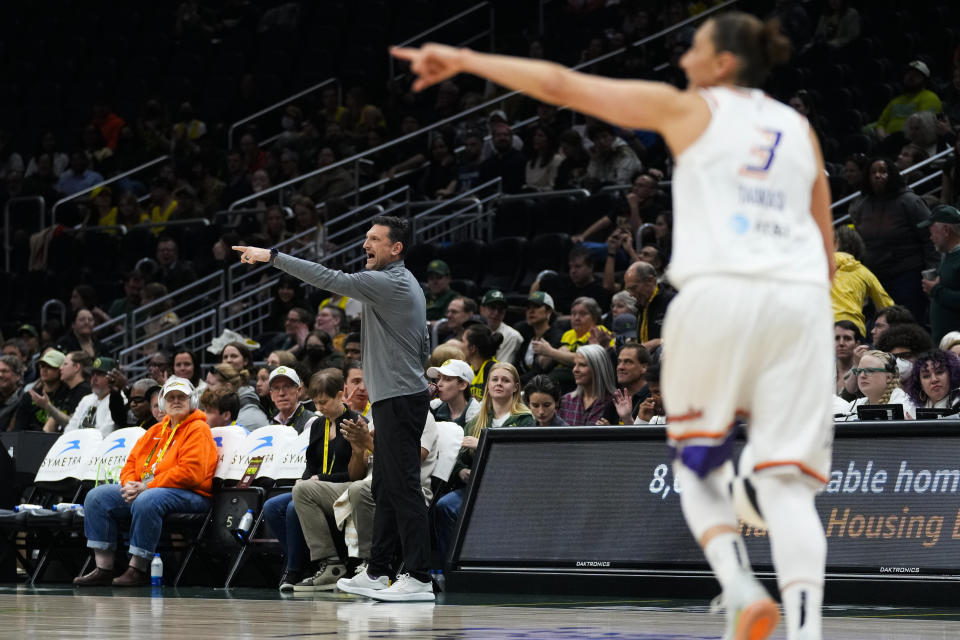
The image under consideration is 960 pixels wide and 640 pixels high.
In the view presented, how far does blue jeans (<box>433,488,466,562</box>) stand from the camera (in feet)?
30.7

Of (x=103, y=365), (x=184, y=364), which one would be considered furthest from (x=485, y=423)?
(x=103, y=365)

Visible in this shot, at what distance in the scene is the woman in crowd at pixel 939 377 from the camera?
8.42 metres

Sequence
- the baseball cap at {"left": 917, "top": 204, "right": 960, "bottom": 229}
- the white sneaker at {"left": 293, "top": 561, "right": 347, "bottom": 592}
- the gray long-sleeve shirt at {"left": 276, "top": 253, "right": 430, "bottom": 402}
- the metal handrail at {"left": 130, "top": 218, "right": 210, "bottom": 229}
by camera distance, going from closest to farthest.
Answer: the gray long-sleeve shirt at {"left": 276, "top": 253, "right": 430, "bottom": 402}, the white sneaker at {"left": 293, "top": 561, "right": 347, "bottom": 592}, the baseball cap at {"left": 917, "top": 204, "right": 960, "bottom": 229}, the metal handrail at {"left": 130, "top": 218, "right": 210, "bottom": 229}

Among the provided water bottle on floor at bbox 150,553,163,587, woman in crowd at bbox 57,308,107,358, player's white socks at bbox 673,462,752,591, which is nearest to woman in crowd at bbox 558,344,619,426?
water bottle on floor at bbox 150,553,163,587

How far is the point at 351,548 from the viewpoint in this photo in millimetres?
9094

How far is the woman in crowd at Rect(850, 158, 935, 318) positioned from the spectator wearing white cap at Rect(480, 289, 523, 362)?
3.01 meters

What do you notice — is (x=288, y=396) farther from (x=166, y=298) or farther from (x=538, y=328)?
(x=166, y=298)

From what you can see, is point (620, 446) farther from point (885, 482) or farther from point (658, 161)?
point (658, 161)

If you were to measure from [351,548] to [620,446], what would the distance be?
6.50 ft

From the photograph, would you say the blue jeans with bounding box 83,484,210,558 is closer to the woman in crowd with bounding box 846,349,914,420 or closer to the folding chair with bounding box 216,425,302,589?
the folding chair with bounding box 216,425,302,589

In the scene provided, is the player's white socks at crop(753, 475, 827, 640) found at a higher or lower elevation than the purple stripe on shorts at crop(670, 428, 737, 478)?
lower

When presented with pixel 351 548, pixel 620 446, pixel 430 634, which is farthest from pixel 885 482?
pixel 351 548

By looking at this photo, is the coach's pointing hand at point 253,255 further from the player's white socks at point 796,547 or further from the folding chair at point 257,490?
the player's white socks at point 796,547

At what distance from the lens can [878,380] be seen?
8516 mm
